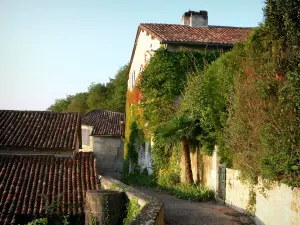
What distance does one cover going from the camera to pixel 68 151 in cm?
2195

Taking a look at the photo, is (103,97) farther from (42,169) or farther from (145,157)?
(42,169)

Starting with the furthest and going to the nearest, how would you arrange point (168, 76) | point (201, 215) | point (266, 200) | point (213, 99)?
point (168, 76) < point (213, 99) < point (201, 215) < point (266, 200)

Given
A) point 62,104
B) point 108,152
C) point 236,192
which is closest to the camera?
point 236,192

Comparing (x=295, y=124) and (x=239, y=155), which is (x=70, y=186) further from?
(x=295, y=124)

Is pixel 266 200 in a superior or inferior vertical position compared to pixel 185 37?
inferior

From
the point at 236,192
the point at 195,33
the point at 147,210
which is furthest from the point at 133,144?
the point at 147,210

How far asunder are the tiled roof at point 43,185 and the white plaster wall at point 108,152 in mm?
20169

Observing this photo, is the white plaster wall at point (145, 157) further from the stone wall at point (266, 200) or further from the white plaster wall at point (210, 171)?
the stone wall at point (266, 200)

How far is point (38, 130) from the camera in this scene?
77.1 feet

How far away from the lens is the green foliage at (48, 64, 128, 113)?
67.5 m

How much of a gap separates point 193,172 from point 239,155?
6.64 metres

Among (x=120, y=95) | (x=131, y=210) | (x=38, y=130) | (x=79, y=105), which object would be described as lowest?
(x=131, y=210)

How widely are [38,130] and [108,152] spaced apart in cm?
1875

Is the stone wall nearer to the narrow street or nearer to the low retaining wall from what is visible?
the narrow street
